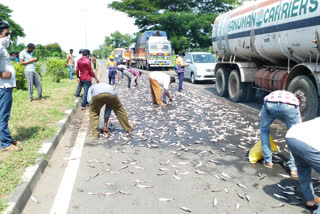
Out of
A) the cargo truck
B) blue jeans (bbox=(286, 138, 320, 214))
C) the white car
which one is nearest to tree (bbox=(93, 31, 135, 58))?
the cargo truck

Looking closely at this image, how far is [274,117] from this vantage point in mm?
4457

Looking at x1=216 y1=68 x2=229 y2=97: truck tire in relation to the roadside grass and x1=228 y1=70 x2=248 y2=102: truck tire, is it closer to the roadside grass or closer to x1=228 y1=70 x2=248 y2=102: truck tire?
x1=228 y1=70 x2=248 y2=102: truck tire

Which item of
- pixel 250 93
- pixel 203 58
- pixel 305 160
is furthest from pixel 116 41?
pixel 305 160

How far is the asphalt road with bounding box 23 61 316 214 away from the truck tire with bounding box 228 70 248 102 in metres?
3.59

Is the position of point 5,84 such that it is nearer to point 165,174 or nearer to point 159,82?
point 165,174

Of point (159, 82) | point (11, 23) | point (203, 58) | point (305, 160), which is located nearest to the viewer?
point (305, 160)

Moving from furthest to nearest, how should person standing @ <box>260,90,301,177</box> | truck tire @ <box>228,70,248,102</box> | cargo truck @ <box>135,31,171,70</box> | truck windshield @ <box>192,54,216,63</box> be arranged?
1. cargo truck @ <box>135,31,171,70</box>
2. truck windshield @ <box>192,54,216,63</box>
3. truck tire @ <box>228,70,248,102</box>
4. person standing @ <box>260,90,301,177</box>

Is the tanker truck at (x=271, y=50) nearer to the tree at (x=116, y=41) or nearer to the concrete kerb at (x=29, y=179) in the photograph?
the concrete kerb at (x=29, y=179)

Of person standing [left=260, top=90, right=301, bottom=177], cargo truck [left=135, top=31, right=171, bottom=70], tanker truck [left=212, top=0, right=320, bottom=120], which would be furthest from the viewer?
cargo truck [left=135, top=31, right=171, bottom=70]

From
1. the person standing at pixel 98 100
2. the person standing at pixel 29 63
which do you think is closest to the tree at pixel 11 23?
the person standing at pixel 29 63

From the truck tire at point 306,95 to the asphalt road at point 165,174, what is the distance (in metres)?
0.76

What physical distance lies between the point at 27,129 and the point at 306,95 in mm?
6707

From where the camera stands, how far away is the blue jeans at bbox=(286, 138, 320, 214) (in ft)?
9.32

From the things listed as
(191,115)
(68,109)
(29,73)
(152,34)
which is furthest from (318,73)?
(152,34)
